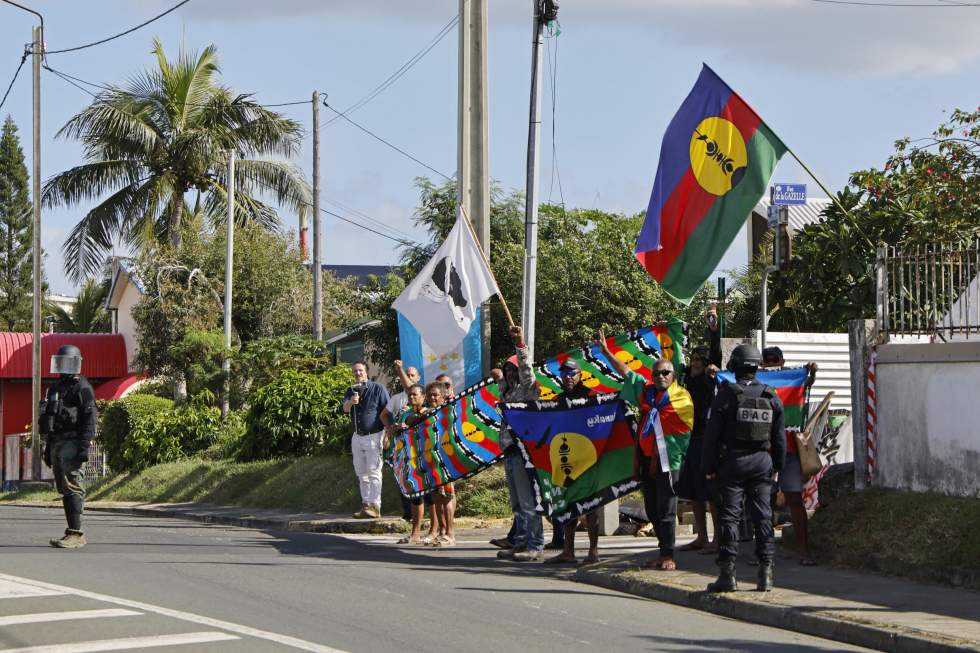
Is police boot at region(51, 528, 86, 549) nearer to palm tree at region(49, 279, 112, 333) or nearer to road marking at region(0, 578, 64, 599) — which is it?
road marking at region(0, 578, 64, 599)

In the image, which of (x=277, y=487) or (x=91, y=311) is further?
(x=91, y=311)

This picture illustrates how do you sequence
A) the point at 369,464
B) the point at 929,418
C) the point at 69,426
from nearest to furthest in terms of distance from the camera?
the point at 929,418, the point at 69,426, the point at 369,464

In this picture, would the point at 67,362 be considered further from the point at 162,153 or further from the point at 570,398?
the point at 162,153

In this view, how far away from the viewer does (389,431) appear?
14.7 meters

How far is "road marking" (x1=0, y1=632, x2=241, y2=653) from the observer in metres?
7.32

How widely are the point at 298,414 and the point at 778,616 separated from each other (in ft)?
45.9

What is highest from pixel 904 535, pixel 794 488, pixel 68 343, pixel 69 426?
pixel 68 343

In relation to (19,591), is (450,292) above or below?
above

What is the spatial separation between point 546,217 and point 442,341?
42.2 feet

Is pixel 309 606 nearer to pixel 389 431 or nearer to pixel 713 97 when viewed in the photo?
pixel 389 431

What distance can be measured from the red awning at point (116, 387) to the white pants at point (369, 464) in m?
24.1

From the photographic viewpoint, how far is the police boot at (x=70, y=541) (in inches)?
501

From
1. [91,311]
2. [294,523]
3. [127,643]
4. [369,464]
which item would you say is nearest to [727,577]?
[127,643]

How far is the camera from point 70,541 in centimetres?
1277
